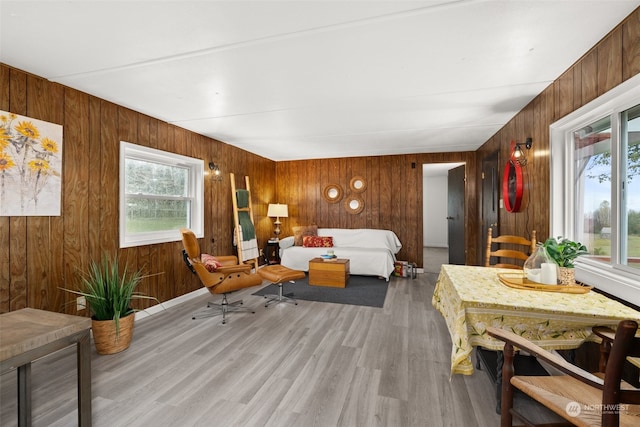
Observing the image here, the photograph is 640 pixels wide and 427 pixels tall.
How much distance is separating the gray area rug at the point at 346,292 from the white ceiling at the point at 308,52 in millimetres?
2296

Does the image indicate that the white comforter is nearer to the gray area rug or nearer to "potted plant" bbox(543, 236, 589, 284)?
the gray area rug

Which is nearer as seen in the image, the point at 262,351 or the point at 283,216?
the point at 262,351

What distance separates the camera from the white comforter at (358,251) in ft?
15.6

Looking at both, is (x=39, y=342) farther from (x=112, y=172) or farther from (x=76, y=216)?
(x=112, y=172)

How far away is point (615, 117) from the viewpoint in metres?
1.78

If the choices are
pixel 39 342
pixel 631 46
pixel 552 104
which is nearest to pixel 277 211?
pixel 552 104

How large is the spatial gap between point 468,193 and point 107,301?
5482 mm

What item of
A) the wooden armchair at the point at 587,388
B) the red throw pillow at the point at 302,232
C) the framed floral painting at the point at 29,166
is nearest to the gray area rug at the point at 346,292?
the red throw pillow at the point at 302,232

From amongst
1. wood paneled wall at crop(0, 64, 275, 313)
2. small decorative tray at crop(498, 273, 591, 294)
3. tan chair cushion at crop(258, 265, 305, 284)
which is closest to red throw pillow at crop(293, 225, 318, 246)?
tan chair cushion at crop(258, 265, 305, 284)

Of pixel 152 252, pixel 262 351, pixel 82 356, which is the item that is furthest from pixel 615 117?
pixel 152 252

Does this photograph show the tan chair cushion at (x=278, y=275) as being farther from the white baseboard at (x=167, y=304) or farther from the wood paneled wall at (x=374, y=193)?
the wood paneled wall at (x=374, y=193)

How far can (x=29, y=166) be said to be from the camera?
2.23 metres

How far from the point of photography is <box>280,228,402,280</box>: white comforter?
15.6 ft

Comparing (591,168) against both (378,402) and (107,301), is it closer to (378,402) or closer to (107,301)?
(378,402)
